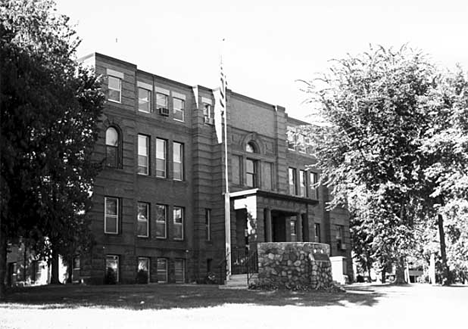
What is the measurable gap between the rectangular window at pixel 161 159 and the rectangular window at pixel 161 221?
1.72 m

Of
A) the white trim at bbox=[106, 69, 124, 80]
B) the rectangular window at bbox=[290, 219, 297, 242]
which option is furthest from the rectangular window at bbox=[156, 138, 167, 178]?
the rectangular window at bbox=[290, 219, 297, 242]

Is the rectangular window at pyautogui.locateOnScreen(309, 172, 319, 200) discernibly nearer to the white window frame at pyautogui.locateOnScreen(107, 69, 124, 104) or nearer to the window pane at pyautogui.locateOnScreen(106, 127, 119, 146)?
the window pane at pyautogui.locateOnScreen(106, 127, 119, 146)

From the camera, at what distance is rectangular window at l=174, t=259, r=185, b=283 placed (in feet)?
111

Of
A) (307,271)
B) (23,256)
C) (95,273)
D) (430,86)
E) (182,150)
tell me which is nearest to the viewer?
(307,271)

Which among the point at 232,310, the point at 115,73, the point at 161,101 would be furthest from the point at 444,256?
the point at 115,73

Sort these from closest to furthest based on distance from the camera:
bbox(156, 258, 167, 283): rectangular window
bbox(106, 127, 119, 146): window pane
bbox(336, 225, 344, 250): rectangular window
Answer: bbox(106, 127, 119, 146): window pane < bbox(156, 258, 167, 283): rectangular window < bbox(336, 225, 344, 250): rectangular window

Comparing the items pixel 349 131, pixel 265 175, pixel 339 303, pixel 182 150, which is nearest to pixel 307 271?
pixel 339 303

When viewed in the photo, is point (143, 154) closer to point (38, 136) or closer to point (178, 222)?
point (178, 222)

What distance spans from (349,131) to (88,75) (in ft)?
36.6

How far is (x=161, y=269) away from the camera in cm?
3312

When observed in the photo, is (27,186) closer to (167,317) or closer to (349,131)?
(167,317)

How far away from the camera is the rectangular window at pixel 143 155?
108 ft

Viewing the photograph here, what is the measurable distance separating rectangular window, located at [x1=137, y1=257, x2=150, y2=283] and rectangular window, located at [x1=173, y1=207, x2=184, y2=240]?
233 cm

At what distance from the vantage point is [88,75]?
24.9 m
